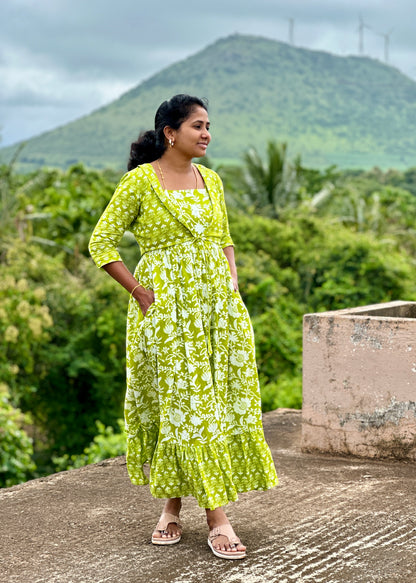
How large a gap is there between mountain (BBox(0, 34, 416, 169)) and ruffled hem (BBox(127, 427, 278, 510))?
96240 mm

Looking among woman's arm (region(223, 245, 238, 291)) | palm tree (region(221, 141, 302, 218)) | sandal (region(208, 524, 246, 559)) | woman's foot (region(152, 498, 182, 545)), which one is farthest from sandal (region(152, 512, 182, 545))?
palm tree (region(221, 141, 302, 218))

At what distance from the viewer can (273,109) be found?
136 m

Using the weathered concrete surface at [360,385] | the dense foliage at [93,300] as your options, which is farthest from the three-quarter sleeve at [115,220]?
the dense foliage at [93,300]

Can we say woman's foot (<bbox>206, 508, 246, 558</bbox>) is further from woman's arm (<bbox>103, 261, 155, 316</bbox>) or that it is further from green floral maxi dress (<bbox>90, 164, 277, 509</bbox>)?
woman's arm (<bbox>103, 261, 155, 316</bbox>)

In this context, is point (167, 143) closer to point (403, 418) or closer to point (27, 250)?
point (403, 418)

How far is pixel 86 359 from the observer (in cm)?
1438

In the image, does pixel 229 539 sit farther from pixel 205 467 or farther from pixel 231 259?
pixel 231 259

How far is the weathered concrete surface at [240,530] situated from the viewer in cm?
295

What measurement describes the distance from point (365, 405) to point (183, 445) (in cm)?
178

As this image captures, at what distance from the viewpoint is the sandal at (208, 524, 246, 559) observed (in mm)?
3047

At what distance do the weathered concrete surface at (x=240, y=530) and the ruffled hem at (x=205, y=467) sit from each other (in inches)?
10.0

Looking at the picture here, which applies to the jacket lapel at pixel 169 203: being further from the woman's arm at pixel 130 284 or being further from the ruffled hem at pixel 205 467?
the ruffled hem at pixel 205 467

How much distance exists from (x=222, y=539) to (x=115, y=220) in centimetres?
135

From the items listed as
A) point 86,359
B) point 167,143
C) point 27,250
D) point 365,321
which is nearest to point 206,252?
point 167,143
